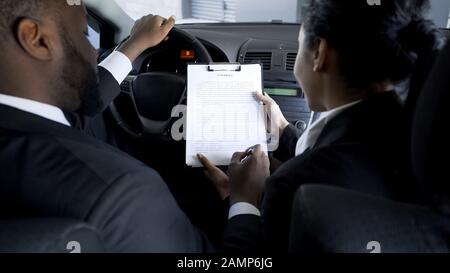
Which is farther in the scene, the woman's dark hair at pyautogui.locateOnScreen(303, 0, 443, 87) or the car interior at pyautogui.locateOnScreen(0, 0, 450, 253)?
the woman's dark hair at pyautogui.locateOnScreen(303, 0, 443, 87)

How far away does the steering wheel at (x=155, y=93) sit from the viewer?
4.99ft

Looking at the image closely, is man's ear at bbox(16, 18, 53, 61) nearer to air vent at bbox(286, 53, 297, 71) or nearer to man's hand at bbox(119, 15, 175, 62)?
man's hand at bbox(119, 15, 175, 62)

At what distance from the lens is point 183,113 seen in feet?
5.02

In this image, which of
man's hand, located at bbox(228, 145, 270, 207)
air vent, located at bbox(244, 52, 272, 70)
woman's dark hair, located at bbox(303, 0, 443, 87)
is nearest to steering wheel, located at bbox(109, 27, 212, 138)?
air vent, located at bbox(244, 52, 272, 70)

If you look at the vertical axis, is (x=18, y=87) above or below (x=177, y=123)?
above

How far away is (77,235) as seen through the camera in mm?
517

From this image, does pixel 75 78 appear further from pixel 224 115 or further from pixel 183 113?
pixel 183 113

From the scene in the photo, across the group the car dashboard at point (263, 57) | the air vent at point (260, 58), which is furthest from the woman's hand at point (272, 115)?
the air vent at point (260, 58)

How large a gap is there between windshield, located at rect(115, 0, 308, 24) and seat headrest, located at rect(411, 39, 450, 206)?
2098mm

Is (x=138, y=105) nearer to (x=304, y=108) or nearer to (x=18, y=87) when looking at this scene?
(x=304, y=108)

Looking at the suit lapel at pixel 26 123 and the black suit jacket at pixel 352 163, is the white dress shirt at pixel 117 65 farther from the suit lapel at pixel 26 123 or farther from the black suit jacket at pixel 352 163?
the black suit jacket at pixel 352 163

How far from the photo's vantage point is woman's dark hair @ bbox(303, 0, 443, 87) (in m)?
0.69
